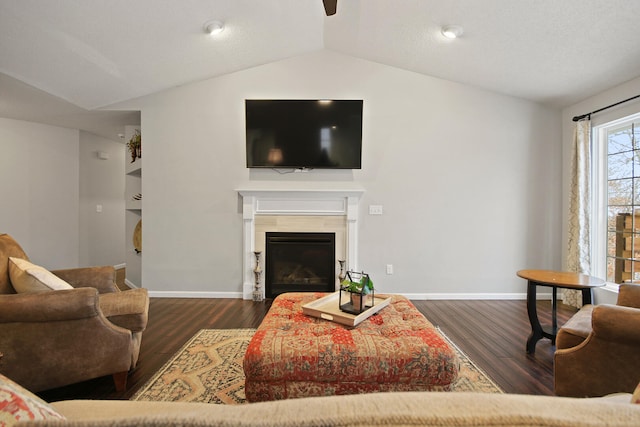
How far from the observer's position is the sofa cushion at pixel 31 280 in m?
1.84

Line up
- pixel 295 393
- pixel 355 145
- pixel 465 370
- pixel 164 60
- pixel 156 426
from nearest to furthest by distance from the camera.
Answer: pixel 156 426, pixel 295 393, pixel 465 370, pixel 164 60, pixel 355 145

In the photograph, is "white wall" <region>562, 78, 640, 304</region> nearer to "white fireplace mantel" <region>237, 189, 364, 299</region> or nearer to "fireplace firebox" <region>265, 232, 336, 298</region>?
"white fireplace mantel" <region>237, 189, 364, 299</region>

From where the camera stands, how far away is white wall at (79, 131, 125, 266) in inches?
199

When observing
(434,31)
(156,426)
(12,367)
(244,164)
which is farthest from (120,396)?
(434,31)

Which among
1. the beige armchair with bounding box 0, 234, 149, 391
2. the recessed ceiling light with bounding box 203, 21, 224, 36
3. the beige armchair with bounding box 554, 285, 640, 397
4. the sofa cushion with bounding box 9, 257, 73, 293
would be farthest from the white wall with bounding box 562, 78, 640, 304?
the sofa cushion with bounding box 9, 257, 73, 293

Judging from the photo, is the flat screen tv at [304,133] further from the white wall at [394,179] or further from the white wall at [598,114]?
the white wall at [598,114]

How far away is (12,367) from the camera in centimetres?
159

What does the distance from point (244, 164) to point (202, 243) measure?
45.9 inches

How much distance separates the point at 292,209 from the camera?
3.81 m

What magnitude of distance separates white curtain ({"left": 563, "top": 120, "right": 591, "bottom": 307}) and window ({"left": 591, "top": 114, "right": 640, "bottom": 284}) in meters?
0.16

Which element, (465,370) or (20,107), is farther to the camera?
(20,107)

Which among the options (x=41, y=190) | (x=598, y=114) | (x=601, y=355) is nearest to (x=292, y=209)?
(x=601, y=355)

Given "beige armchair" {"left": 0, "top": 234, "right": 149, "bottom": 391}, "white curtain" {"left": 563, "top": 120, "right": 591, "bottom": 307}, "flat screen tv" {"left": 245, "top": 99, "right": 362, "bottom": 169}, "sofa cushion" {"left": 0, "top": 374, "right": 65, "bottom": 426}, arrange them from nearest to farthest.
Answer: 1. "sofa cushion" {"left": 0, "top": 374, "right": 65, "bottom": 426}
2. "beige armchair" {"left": 0, "top": 234, "right": 149, "bottom": 391}
3. "white curtain" {"left": 563, "top": 120, "right": 591, "bottom": 307}
4. "flat screen tv" {"left": 245, "top": 99, "right": 362, "bottom": 169}

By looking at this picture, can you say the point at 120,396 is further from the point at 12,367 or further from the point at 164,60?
the point at 164,60
